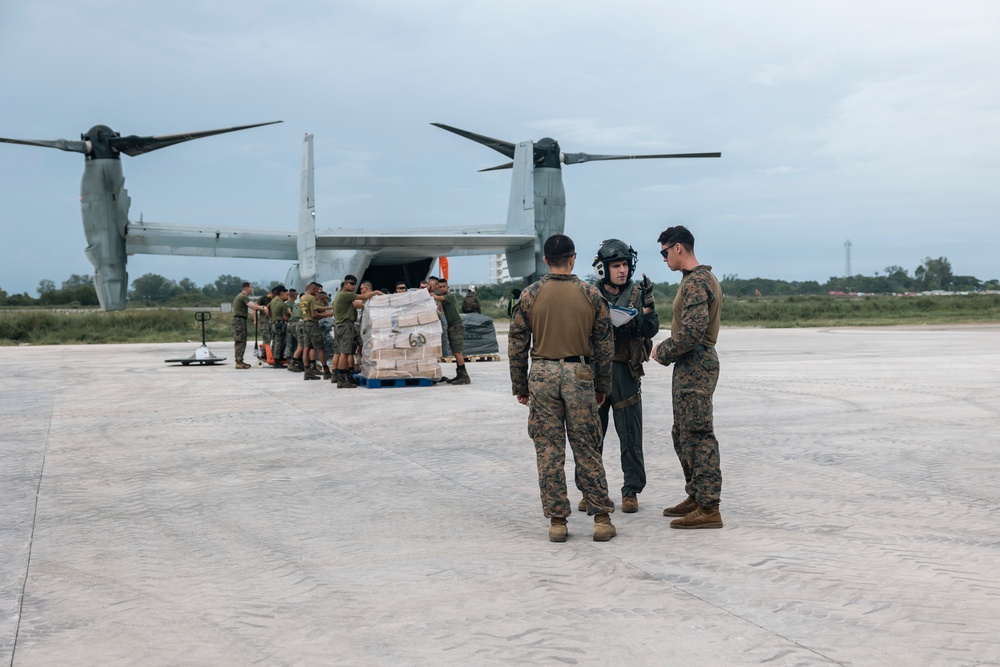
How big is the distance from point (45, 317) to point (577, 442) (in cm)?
3857

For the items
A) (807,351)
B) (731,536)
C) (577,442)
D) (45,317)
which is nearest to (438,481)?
(577,442)

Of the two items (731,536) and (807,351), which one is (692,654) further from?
(807,351)

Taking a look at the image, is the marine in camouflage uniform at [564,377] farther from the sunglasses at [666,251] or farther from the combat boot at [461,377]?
the combat boot at [461,377]

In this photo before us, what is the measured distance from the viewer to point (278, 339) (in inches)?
708

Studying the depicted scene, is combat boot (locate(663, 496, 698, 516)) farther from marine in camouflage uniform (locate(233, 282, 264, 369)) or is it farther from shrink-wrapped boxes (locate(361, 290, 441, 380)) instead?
marine in camouflage uniform (locate(233, 282, 264, 369))

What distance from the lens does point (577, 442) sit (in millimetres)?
4898

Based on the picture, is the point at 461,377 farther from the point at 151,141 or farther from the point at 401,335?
the point at 151,141

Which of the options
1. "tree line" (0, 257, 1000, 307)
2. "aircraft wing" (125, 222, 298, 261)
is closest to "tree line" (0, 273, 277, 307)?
"tree line" (0, 257, 1000, 307)

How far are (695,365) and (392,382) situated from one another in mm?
9140

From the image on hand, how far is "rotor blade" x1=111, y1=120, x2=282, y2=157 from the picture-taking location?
21.6m

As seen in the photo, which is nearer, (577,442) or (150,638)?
(150,638)

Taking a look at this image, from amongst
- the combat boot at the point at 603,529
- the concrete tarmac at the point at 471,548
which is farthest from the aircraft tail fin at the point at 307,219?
the combat boot at the point at 603,529

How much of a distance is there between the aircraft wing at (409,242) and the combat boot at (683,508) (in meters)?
13.5

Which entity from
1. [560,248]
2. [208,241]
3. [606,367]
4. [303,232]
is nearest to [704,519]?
[606,367]
